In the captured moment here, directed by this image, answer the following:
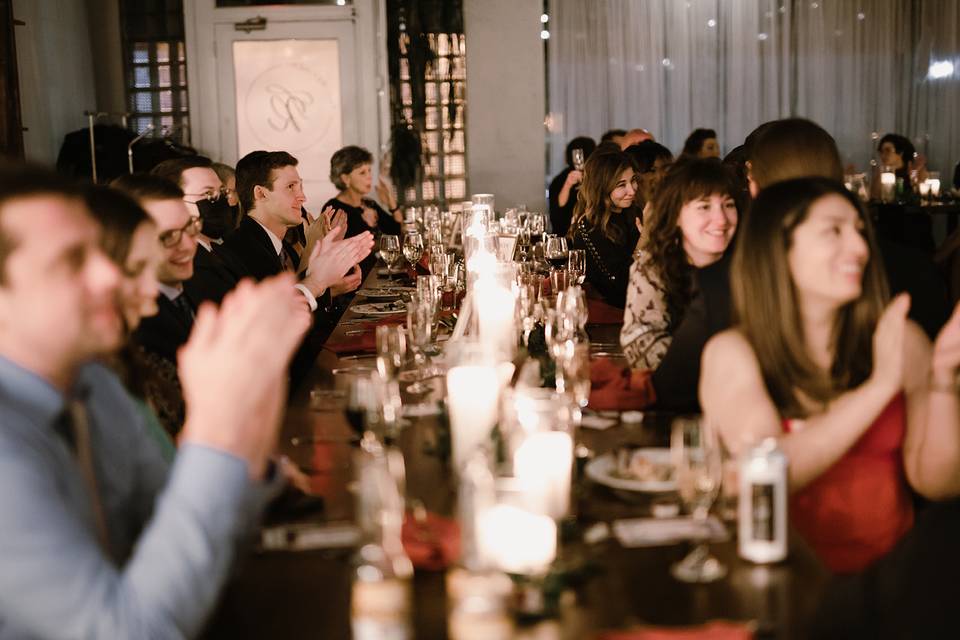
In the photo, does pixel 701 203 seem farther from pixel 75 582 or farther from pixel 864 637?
pixel 75 582

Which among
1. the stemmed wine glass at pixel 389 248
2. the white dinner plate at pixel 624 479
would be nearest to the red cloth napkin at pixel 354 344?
the white dinner plate at pixel 624 479

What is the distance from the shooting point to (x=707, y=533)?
5.70ft

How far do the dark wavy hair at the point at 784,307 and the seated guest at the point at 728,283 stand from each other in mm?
507

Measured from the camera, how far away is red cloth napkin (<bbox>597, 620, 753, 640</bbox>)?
4.43 feet

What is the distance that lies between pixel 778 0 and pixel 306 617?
443 inches

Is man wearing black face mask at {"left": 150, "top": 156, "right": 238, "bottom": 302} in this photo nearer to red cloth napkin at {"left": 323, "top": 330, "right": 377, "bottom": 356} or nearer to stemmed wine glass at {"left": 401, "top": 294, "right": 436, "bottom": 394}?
red cloth napkin at {"left": 323, "top": 330, "right": 377, "bottom": 356}

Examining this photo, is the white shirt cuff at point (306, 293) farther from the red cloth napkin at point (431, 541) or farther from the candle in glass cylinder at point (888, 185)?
the candle in glass cylinder at point (888, 185)

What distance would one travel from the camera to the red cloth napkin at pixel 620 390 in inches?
106

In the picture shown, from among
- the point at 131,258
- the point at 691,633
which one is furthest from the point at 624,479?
the point at 131,258

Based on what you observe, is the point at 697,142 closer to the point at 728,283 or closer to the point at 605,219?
the point at 605,219

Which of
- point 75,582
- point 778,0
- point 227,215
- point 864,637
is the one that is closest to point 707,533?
point 864,637

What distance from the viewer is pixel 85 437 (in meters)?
1.45

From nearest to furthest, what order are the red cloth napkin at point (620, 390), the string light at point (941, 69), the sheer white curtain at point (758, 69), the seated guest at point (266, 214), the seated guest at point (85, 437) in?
1. the seated guest at point (85, 437)
2. the red cloth napkin at point (620, 390)
3. the seated guest at point (266, 214)
4. the sheer white curtain at point (758, 69)
5. the string light at point (941, 69)

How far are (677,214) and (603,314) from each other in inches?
41.1
